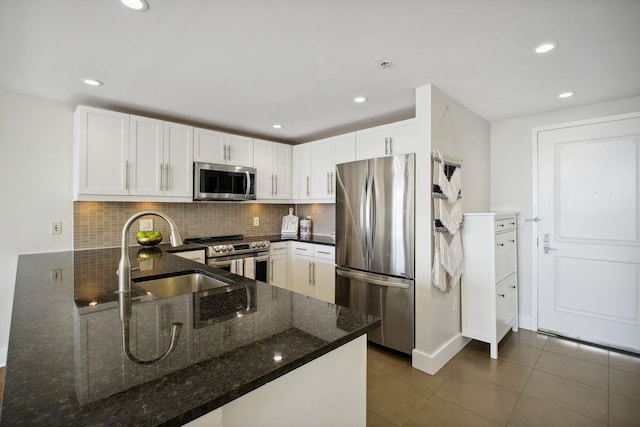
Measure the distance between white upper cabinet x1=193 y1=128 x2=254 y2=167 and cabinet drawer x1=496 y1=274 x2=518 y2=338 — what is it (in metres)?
3.03

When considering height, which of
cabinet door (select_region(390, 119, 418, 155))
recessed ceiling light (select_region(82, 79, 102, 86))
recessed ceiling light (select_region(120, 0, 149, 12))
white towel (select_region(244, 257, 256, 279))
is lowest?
white towel (select_region(244, 257, 256, 279))

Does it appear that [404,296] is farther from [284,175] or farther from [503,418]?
[284,175]

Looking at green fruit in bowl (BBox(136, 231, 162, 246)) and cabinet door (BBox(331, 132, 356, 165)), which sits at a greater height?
cabinet door (BBox(331, 132, 356, 165))

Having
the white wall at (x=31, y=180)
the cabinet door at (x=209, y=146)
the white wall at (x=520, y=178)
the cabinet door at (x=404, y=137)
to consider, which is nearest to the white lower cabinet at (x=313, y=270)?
the cabinet door at (x=404, y=137)

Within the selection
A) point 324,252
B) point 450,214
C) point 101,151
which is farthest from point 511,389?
point 101,151

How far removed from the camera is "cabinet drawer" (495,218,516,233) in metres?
2.72

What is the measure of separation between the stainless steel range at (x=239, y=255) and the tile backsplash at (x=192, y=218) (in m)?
0.21

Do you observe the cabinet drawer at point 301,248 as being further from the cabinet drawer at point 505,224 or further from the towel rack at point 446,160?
the cabinet drawer at point 505,224

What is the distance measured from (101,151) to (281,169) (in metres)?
1.98

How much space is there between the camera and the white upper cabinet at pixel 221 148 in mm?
3299

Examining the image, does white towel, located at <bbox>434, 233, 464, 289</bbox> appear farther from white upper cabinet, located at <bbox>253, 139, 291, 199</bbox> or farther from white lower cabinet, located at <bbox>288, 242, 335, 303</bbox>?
white upper cabinet, located at <bbox>253, 139, 291, 199</bbox>

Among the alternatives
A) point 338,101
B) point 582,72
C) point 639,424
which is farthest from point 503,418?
point 338,101

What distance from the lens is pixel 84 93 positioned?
Result: 2.61 meters

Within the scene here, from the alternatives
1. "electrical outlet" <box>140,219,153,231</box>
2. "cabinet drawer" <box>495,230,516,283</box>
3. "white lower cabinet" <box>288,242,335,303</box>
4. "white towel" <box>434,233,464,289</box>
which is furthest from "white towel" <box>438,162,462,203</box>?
"electrical outlet" <box>140,219,153,231</box>
